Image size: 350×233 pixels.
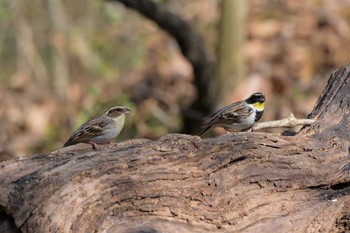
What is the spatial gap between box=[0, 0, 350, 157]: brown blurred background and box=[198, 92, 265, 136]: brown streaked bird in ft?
17.9

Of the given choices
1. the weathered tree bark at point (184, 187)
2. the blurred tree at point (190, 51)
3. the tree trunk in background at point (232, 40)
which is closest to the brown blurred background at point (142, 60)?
the tree trunk in background at point (232, 40)

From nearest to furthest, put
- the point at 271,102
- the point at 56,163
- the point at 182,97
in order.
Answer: the point at 56,163 → the point at 271,102 → the point at 182,97

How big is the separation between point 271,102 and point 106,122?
7.00 m

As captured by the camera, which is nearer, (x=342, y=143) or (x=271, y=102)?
(x=342, y=143)

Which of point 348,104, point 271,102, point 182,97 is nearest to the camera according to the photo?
point 348,104

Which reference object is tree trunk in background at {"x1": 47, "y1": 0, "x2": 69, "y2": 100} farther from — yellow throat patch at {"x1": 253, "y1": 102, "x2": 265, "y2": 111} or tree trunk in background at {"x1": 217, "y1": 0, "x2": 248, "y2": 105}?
yellow throat patch at {"x1": 253, "y1": 102, "x2": 265, "y2": 111}

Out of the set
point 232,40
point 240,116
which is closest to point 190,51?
point 232,40

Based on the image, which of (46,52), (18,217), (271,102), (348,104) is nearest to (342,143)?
(348,104)

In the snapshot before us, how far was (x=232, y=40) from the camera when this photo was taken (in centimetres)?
1329

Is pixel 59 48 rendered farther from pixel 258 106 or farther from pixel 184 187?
pixel 184 187

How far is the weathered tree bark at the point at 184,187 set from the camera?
4391 mm

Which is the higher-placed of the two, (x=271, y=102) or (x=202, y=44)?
(x=202, y=44)

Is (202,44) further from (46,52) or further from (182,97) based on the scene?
(46,52)

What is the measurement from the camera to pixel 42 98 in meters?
15.0
